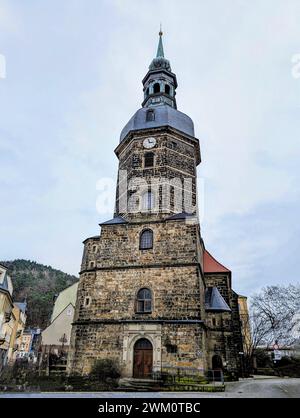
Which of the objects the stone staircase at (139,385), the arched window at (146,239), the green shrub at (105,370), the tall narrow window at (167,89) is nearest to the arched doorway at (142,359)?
the stone staircase at (139,385)

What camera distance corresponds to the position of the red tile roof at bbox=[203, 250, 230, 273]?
21.1 metres

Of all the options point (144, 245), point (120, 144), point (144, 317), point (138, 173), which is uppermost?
point (120, 144)

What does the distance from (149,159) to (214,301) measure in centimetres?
950

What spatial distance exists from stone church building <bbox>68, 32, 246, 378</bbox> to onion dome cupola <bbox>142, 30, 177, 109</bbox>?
1905 millimetres

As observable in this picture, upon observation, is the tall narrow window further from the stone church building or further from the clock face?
the clock face

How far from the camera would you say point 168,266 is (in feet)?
52.9

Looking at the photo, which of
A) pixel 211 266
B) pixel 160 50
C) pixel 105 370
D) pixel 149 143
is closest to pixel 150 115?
pixel 149 143

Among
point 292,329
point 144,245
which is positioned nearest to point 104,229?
point 144,245

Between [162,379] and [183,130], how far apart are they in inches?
572

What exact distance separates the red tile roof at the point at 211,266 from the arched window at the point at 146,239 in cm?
576

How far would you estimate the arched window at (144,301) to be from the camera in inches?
620

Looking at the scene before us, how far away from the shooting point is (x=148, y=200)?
18.8 m

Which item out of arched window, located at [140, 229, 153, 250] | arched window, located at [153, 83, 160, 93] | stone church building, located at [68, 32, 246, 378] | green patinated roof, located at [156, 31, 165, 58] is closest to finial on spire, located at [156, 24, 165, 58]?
green patinated roof, located at [156, 31, 165, 58]

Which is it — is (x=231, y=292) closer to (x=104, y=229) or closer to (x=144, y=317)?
(x=144, y=317)
